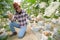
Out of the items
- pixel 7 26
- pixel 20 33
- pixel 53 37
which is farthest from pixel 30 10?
pixel 53 37

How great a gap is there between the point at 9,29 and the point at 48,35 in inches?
33.6

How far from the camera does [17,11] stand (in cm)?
280

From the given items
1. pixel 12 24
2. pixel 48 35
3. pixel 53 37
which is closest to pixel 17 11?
pixel 12 24

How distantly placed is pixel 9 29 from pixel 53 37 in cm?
106

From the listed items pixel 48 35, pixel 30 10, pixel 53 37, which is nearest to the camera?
pixel 53 37

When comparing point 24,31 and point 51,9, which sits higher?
point 51,9

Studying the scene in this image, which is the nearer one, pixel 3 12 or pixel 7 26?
pixel 7 26

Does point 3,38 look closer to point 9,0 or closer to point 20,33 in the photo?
point 20,33

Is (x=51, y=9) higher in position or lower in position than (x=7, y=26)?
higher

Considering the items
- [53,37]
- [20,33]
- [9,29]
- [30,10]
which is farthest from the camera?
[30,10]

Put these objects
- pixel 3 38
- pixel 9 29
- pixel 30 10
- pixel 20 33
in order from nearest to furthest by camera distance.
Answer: pixel 3 38
pixel 20 33
pixel 9 29
pixel 30 10

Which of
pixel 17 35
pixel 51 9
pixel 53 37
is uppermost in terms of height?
pixel 51 9

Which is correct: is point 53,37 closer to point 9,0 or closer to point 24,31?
point 24,31

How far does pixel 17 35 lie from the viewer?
9.30ft
